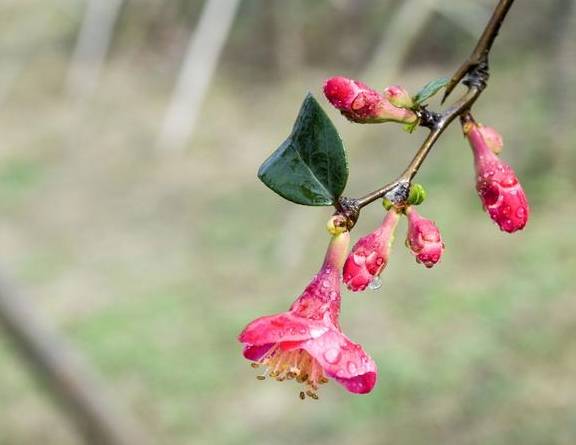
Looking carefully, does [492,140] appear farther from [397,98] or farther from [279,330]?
[279,330]

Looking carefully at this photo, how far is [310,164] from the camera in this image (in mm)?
699

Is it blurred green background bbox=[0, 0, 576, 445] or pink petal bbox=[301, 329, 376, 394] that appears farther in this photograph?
blurred green background bbox=[0, 0, 576, 445]

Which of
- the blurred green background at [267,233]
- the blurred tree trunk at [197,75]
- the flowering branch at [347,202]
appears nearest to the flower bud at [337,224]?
the flowering branch at [347,202]

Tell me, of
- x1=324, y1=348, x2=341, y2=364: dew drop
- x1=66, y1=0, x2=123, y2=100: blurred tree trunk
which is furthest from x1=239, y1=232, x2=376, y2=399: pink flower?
x1=66, y1=0, x2=123, y2=100: blurred tree trunk

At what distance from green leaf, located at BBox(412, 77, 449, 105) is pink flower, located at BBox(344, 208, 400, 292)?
12cm

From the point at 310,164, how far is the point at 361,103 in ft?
0.28

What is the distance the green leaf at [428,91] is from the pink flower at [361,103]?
0.02m

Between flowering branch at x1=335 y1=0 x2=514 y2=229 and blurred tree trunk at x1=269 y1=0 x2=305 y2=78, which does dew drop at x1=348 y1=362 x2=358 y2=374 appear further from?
blurred tree trunk at x1=269 y1=0 x2=305 y2=78

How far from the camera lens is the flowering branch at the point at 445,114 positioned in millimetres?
687

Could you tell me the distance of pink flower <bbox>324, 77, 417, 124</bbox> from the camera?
734 millimetres

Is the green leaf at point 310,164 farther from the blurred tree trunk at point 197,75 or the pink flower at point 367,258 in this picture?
the blurred tree trunk at point 197,75

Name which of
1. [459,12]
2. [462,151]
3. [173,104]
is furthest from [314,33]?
[462,151]

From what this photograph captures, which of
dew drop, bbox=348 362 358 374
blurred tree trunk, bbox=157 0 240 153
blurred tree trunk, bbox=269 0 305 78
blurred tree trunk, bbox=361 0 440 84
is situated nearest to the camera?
dew drop, bbox=348 362 358 374

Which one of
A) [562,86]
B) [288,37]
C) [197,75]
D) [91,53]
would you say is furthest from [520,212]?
[91,53]
